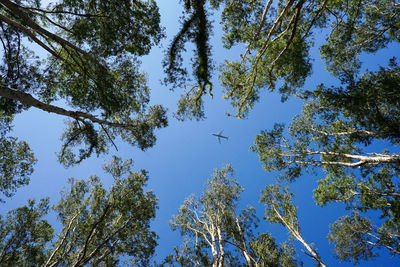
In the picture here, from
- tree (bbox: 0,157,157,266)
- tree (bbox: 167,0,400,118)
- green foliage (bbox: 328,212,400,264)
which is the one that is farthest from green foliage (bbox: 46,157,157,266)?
green foliage (bbox: 328,212,400,264)

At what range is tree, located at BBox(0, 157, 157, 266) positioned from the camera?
1036cm

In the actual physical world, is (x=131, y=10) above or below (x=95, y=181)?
above

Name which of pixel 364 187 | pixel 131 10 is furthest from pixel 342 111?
pixel 131 10

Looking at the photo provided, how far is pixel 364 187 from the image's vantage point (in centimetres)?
1060

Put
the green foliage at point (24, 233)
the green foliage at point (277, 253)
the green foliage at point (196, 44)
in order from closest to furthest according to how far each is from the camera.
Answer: the green foliage at point (196, 44) < the green foliage at point (24, 233) < the green foliage at point (277, 253)

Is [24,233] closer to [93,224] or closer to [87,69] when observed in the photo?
[93,224]

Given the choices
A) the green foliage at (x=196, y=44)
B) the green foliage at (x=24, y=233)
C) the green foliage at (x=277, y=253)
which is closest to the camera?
the green foliage at (x=196, y=44)

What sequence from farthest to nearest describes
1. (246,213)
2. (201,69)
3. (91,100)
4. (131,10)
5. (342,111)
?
(246,213), (342,111), (91,100), (131,10), (201,69)

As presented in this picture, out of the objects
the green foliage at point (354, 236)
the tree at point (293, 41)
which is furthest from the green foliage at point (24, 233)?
the green foliage at point (354, 236)

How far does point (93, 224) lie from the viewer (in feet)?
34.5

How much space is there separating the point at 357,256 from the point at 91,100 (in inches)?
846

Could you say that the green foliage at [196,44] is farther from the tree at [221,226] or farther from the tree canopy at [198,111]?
the tree at [221,226]

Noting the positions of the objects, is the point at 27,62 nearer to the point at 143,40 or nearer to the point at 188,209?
the point at 143,40

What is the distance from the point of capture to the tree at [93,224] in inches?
408
